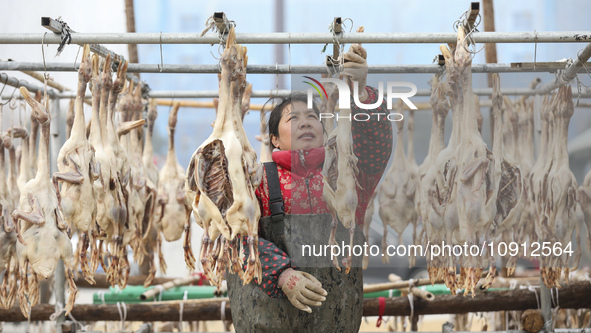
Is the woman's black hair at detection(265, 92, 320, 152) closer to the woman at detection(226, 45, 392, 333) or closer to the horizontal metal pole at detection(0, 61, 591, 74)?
the woman at detection(226, 45, 392, 333)

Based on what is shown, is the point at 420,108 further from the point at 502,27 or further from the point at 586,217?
the point at 502,27

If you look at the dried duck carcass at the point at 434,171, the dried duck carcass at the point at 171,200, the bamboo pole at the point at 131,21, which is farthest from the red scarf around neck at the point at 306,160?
the bamboo pole at the point at 131,21

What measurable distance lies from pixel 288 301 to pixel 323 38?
1.40 m

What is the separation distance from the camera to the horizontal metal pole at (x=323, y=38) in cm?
314

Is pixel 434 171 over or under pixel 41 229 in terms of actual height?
over

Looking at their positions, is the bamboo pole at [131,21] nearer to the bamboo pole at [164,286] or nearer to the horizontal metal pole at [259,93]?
the horizontal metal pole at [259,93]

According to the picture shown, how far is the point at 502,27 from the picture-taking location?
310 inches

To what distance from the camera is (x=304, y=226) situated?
3.19 m

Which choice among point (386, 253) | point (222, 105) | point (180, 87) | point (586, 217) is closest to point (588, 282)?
point (586, 217)

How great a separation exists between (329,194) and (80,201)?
1447 mm

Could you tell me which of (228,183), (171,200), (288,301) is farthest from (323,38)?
(171,200)

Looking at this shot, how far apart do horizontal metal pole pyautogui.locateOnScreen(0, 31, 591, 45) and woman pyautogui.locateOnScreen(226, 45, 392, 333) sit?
14cm

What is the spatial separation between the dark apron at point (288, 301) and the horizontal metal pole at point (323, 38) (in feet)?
3.07

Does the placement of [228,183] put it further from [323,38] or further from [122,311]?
[122,311]
